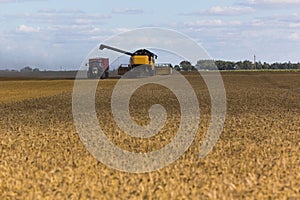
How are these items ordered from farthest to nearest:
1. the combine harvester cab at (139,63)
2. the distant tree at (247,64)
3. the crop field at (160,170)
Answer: the distant tree at (247,64) < the combine harvester cab at (139,63) < the crop field at (160,170)

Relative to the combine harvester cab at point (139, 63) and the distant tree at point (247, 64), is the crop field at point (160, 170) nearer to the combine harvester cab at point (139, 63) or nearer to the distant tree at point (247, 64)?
the combine harvester cab at point (139, 63)

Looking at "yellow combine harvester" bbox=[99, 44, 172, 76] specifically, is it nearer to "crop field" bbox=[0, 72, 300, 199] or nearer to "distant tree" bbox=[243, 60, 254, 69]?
"crop field" bbox=[0, 72, 300, 199]

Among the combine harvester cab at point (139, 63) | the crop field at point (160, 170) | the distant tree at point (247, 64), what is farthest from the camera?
the distant tree at point (247, 64)

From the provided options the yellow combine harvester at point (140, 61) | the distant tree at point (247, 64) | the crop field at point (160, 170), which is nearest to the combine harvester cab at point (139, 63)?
the yellow combine harvester at point (140, 61)

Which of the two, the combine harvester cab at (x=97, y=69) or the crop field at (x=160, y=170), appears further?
the combine harvester cab at (x=97, y=69)

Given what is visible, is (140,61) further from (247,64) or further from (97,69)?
(247,64)

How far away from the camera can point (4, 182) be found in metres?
9.25

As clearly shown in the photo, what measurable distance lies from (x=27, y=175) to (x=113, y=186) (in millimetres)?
1677

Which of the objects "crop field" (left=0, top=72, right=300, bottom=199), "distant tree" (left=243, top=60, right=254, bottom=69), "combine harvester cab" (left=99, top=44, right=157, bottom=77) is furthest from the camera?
"distant tree" (left=243, top=60, right=254, bottom=69)

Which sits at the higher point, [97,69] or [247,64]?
[97,69]

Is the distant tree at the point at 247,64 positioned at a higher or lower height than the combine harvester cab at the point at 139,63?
lower

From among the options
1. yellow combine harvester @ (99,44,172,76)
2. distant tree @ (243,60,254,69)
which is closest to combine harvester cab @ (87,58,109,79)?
yellow combine harvester @ (99,44,172,76)

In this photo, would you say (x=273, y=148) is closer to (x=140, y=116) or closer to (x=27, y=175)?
(x=27, y=175)

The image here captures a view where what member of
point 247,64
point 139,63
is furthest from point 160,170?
point 247,64
